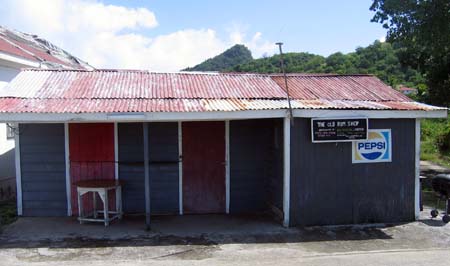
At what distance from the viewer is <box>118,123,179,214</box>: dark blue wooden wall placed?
922cm

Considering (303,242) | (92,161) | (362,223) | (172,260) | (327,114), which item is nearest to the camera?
(172,260)

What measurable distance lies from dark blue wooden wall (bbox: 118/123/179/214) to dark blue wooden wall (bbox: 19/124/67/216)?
1215 millimetres

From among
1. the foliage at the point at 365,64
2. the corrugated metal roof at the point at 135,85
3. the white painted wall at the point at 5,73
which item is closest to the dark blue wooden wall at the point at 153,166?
the corrugated metal roof at the point at 135,85

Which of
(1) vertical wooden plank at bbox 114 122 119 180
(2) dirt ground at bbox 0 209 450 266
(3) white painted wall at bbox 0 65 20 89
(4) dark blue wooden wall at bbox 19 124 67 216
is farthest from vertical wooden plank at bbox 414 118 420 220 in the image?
(3) white painted wall at bbox 0 65 20 89

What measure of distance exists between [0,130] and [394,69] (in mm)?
35555

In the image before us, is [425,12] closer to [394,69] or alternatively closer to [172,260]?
[172,260]

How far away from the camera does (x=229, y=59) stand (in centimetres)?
5353

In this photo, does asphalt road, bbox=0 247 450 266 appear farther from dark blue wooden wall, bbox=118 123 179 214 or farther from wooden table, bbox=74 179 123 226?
dark blue wooden wall, bbox=118 123 179 214

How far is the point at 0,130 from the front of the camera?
11094mm

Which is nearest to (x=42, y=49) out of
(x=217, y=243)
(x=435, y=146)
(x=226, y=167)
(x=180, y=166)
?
(x=180, y=166)

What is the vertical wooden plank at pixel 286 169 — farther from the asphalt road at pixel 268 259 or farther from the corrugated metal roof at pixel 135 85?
the asphalt road at pixel 268 259

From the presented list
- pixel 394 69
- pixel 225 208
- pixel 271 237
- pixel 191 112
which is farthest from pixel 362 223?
pixel 394 69

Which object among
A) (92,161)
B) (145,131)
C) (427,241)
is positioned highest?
(145,131)

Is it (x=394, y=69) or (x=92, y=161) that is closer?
(x=92, y=161)
